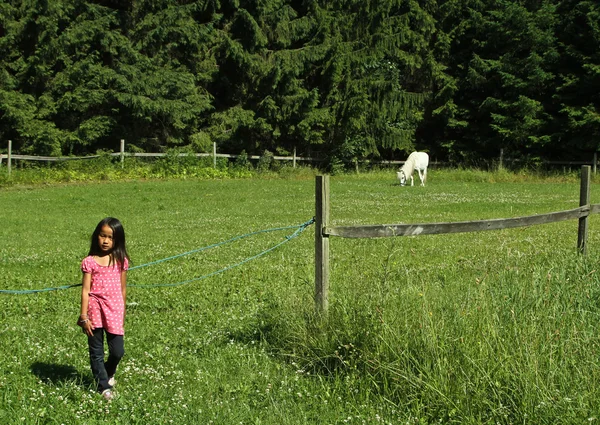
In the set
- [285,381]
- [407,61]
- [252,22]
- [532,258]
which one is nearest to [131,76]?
[252,22]

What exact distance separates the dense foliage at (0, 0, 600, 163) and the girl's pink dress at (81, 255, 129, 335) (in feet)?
106

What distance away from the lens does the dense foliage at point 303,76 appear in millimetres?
36750

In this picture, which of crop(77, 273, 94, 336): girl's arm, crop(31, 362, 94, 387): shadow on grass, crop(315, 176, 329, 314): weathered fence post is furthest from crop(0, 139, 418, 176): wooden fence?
crop(315, 176, 329, 314): weathered fence post

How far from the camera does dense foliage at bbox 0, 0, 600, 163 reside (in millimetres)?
36750

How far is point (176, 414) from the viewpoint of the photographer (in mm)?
4938

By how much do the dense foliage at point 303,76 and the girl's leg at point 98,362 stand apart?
32.3 m

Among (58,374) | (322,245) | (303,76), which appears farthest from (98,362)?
(303,76)

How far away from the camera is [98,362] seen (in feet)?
17.5

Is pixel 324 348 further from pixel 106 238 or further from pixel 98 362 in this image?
pixel 106 238

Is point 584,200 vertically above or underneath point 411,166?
underneath

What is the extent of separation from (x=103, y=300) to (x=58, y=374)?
996 mm

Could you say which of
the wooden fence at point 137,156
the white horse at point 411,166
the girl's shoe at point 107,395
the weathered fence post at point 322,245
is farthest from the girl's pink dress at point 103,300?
the white horse at point 411,166

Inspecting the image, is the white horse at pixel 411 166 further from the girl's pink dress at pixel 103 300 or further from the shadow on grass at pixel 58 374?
the girl's pink dress at pixel 103 300

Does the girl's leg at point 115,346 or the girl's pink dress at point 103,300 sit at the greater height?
the girl's pink dress at point 103,300
